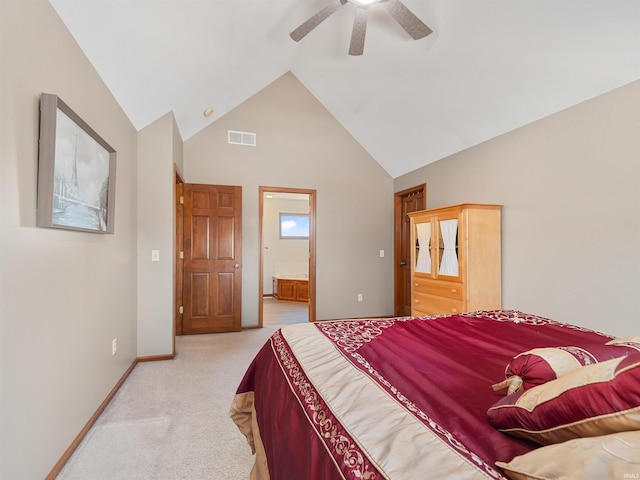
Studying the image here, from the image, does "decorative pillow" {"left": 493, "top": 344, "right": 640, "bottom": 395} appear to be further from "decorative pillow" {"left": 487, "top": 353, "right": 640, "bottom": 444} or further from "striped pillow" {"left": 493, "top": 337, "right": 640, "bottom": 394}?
"decorative pillow" {"left": 487, "top": 353, "right": 640, "bottom": 444}

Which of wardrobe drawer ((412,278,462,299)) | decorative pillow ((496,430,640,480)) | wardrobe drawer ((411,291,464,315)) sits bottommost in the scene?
wardrobe drawer ((411,291,464,315))

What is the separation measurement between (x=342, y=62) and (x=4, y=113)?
3.29 m

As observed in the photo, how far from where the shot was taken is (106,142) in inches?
91.2

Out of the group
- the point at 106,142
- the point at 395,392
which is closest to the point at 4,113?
the point at 106,142

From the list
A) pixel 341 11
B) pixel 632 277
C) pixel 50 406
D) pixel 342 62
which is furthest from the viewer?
pixel 342 62

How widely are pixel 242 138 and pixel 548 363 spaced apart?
4.45 metres

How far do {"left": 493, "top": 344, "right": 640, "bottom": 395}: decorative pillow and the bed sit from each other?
0.19ft

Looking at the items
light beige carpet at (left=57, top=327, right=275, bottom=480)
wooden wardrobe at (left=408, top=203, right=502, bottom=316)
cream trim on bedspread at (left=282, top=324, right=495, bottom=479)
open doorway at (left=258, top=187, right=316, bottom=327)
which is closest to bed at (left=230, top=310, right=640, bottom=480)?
cream trim on bedspread at (left=282, top=324, right=495, bottom=479)

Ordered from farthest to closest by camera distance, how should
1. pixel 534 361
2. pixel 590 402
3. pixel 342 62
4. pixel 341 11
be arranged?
pixel 342 62, pixel 341 11, pixel 534 361, pixel 590 402

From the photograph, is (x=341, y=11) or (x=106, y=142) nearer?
(x=106, y=142)

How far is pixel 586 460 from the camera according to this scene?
0.52 meters

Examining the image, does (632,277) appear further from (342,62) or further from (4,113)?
(4,113)

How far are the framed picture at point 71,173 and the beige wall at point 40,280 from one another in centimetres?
4

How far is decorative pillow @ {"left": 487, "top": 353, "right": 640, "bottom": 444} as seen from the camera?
0.59 meters
